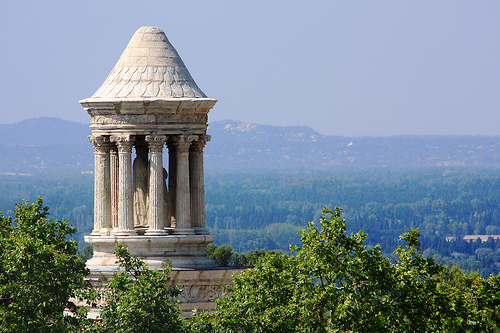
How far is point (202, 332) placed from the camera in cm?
3522

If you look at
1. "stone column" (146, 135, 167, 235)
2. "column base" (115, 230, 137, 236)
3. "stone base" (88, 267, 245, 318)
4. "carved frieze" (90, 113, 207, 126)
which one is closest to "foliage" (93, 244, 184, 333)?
"stone base" (88, 267, 245, 318)

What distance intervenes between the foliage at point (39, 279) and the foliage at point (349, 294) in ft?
14.7

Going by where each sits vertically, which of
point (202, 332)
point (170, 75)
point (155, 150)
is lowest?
point (202, 332)

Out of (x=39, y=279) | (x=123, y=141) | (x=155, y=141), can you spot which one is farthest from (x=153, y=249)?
(x=39, y=279)

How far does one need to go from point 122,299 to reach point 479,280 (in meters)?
10.4

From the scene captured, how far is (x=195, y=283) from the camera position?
3966 centimetres

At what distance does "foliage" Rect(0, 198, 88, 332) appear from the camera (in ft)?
111

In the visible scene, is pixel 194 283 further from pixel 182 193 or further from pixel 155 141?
pixel 155 141

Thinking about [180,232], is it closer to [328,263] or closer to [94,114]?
[94,114]

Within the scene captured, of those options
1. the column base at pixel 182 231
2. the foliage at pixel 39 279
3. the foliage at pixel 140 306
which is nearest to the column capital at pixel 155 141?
the column base at pixel 182 231

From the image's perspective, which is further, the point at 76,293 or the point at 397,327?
the point at 76,293

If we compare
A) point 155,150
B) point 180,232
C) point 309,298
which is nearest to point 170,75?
point 155,150

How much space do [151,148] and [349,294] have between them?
11.0m

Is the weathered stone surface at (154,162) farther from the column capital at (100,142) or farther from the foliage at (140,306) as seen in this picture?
the foliage at (140,306)
